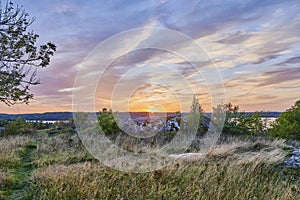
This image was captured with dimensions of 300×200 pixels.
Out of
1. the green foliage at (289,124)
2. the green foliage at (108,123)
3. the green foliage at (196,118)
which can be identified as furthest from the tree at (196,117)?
the green foliage at (108,123)

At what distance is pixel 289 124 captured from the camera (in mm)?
15570

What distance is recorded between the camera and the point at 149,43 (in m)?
9.20

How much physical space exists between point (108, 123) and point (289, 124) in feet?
36.3

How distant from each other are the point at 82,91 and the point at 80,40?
421cm

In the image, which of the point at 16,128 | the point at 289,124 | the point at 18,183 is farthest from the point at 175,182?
the point at 16,128

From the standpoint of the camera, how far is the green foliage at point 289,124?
1530cm

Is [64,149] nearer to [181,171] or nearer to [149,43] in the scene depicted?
[149,43]

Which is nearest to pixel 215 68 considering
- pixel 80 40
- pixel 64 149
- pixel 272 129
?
pixel 80 40

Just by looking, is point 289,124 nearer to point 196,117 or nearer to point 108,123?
point 196,117

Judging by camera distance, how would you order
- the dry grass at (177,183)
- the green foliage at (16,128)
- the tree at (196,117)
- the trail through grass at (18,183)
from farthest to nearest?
the green foliage at (16,128) → the tree at (196,117) → the trail through grass at (18,183) → the dry grass at (177,183)

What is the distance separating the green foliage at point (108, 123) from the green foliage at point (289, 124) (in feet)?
32.3

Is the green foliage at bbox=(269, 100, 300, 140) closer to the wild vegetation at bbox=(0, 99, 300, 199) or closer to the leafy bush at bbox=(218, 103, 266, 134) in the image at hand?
the leafy bush at bbox=(218, 103, 266, 134)

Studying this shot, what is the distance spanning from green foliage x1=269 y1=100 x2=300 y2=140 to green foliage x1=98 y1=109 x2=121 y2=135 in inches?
388

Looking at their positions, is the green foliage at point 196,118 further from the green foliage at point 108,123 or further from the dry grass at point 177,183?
the dry grass at point 177,183
